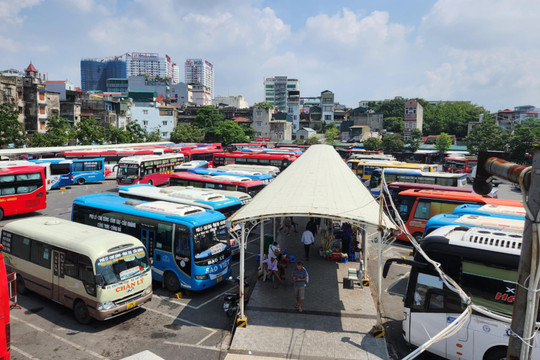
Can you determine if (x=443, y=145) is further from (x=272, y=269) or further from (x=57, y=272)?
(x=57, y=272)

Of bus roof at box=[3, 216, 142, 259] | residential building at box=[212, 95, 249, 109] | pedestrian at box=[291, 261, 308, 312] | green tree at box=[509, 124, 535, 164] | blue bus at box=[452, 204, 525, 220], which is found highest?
residential building at box=[212, 95, 249, 109]

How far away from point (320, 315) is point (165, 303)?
4.86 m

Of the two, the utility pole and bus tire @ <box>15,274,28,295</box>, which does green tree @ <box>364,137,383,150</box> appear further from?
the utility pole

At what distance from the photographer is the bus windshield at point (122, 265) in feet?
32.7

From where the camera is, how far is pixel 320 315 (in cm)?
1047

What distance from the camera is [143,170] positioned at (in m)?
32.2

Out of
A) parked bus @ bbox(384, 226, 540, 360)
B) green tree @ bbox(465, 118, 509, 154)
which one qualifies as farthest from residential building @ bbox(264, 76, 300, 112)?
parked bus @ bbox(384, 226, 540, 360)

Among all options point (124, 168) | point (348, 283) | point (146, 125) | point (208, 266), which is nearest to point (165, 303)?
point (208, 266)

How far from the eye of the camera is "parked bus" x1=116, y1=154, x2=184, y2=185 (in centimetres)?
3178

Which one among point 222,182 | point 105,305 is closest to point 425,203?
point 222,182

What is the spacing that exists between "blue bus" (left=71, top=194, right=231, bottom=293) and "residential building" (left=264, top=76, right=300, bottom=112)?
135 meters

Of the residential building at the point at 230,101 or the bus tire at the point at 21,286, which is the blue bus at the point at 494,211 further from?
the residential building at the point at 230,101

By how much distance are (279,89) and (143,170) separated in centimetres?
12189

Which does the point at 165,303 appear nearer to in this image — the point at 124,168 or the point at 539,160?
the point at 539,160
